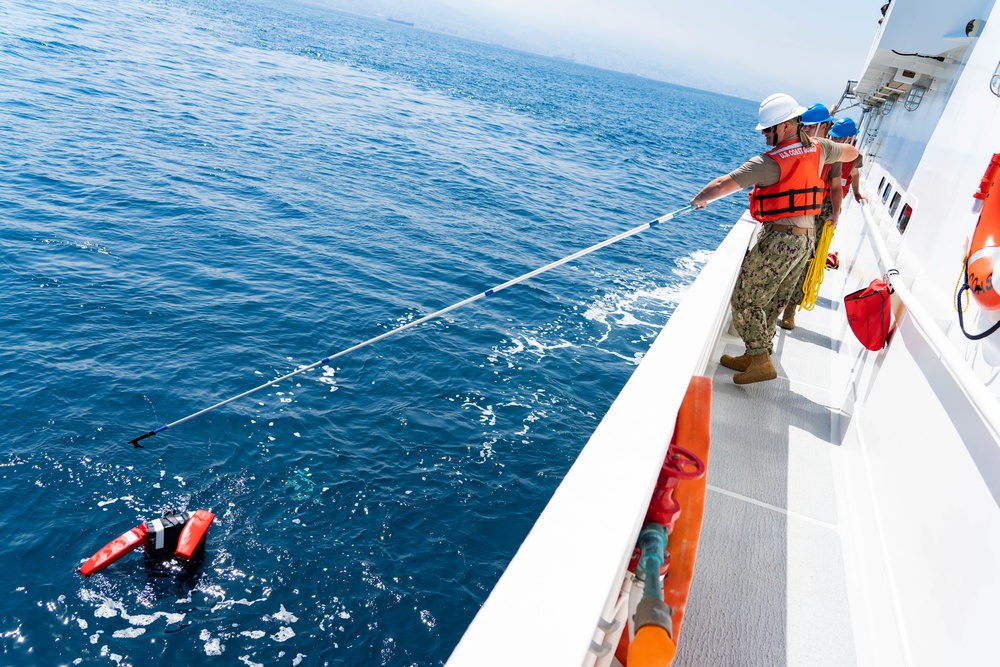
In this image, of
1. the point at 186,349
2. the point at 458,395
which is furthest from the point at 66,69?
the point at 458,395

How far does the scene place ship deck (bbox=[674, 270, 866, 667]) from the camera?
257cm

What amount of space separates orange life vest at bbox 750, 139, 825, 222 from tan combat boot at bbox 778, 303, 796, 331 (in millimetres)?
1680

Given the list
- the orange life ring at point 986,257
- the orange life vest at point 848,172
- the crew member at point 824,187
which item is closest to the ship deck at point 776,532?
the crew member at point 824,187

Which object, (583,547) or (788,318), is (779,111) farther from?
(583,547)

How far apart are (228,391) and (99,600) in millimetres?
3433

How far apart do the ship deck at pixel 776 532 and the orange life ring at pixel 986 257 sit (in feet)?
4.66

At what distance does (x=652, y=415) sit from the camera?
227 cm

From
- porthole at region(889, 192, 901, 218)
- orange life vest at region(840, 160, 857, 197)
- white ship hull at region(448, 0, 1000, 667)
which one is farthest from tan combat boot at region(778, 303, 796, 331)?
porthole at region(889, 192, 901, 218)

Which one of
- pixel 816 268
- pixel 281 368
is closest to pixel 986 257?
pixel 816 268

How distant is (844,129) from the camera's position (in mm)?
6109

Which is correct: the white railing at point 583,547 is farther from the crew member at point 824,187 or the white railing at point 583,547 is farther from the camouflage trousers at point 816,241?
the camouflage trousers at point 816,241

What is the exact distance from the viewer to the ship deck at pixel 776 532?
8.43 feet

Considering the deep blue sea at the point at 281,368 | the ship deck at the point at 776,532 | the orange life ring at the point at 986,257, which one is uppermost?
the orange life ring at the point at 986,257

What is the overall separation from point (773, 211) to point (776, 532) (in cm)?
222
